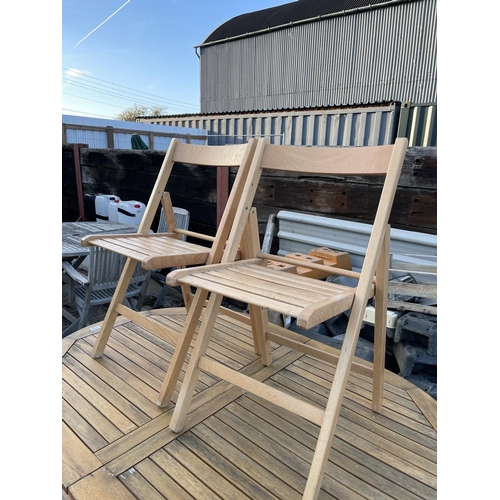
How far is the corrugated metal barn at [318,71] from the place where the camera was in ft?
19.6

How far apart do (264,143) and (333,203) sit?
54.7 inches

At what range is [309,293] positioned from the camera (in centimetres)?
117

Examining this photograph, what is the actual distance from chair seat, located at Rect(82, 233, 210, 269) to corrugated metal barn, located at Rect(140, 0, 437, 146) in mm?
4300

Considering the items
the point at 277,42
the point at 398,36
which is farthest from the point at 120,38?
the point at 398,36

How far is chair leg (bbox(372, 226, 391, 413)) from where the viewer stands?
1344 millimetres

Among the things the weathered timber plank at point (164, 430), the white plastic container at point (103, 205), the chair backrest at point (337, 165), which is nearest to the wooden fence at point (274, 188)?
the white plastic container at point (103, 205)

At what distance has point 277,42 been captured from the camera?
10875mm

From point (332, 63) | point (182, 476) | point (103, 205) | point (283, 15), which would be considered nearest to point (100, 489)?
point (182, 476)

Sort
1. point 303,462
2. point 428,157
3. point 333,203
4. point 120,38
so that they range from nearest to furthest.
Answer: point 303,462 → point 428,157 → point 333,203 → point 120,38

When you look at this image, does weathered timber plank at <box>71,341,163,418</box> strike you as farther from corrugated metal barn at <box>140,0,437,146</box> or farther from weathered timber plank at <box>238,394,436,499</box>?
corrugated metal barn at <box>140,0,437,146</box>

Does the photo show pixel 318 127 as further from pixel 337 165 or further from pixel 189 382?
pixel 189 382

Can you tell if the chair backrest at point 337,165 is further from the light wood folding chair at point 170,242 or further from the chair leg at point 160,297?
the chair leg at point 160,297
